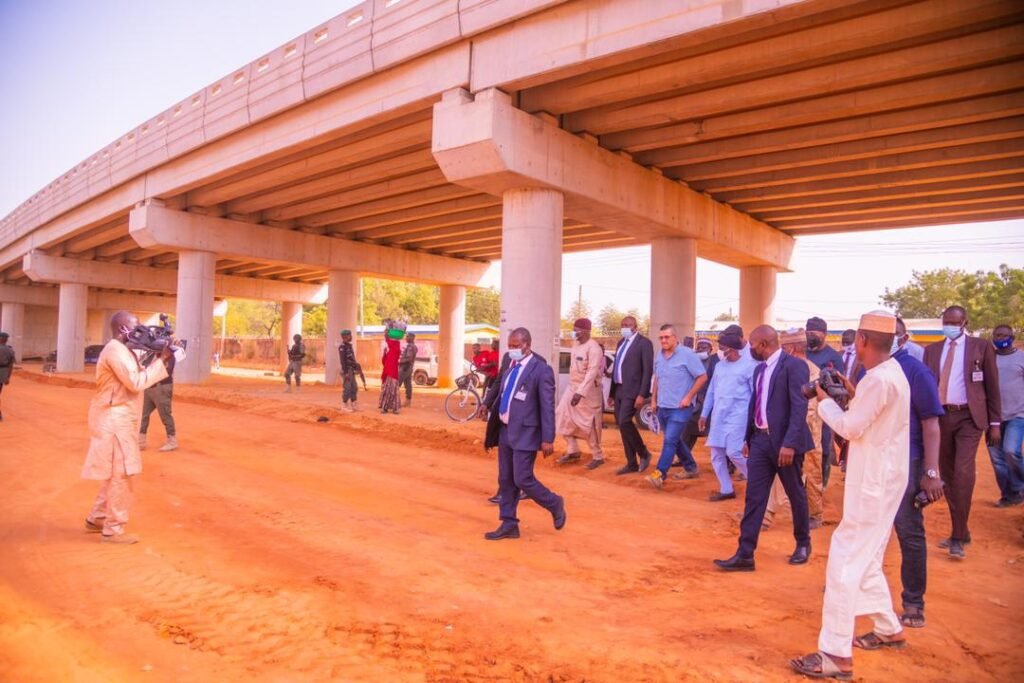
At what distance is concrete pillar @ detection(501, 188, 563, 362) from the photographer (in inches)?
498

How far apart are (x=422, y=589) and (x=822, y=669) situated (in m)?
2.65

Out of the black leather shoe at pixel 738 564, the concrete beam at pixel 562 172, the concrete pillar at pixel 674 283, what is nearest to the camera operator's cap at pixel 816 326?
the black leather shoe at pixel 738 564

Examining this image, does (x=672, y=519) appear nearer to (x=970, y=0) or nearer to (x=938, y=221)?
(x=970, y=0)

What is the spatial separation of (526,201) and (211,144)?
10.5m

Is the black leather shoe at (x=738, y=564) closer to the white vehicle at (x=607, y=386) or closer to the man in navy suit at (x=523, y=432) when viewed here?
the man in navy suit at (x=523, y=432)

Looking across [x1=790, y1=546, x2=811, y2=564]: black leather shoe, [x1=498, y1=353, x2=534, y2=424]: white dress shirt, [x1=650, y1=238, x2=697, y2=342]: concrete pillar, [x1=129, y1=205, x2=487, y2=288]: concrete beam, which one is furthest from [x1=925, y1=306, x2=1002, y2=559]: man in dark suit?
[x1=129, y1=205, x2=487, y2=288]: concrete beam

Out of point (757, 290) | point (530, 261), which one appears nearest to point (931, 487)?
point (530, 261)

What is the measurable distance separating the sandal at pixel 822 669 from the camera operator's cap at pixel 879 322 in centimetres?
184

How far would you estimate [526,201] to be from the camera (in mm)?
12711

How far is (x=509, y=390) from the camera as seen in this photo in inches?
261

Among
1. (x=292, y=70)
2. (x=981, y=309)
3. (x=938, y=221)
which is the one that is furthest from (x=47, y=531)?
(x=981, y=309)

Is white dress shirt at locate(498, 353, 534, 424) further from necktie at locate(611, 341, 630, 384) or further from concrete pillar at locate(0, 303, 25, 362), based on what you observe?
concrete pillar at locate(0, 303, 25, 362)

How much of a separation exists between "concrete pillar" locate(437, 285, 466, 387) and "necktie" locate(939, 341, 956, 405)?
24817 mm

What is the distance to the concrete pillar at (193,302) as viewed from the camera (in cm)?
2338
